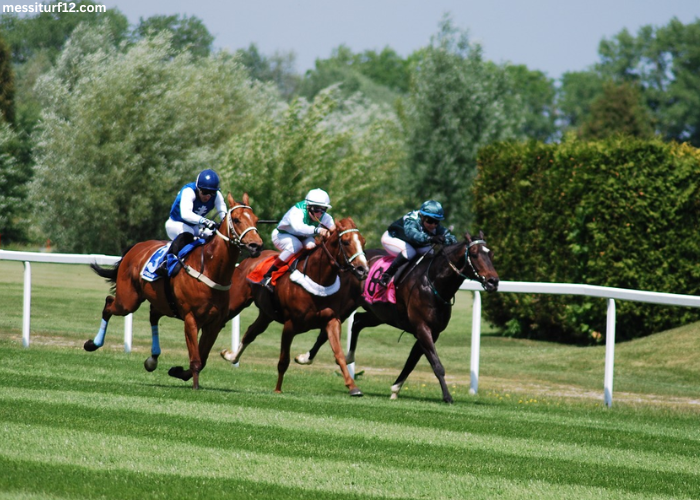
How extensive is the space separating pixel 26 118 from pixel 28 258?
94.8 ft

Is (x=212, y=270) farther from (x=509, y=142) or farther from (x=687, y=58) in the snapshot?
(x=687, y=58)

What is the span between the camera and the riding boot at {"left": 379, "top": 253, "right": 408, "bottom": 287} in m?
11.4

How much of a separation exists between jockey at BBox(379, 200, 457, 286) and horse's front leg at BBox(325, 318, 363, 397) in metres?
1.18

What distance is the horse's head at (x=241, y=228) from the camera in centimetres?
930

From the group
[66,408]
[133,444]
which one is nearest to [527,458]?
[133,444]

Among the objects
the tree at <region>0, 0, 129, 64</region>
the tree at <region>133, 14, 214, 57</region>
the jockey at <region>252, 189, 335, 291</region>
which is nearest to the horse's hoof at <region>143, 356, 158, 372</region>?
the jockey at <region>252, 189, 335, 291</region>

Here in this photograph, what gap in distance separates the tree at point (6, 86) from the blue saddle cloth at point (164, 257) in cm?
3122

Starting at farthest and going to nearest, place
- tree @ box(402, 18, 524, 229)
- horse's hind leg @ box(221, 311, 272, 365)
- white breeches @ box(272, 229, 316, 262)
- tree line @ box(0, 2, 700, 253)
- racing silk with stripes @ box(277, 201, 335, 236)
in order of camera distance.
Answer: tree @ box(402, 18, 524, 229) < tree line @ box(0, 2, 700, 253) < horse's hind leg @ box(221, 311, 272, 365) < white breeches @ box(272, 229, 316, 262) < racing silk with stripes @ box(277, 201, 335, 236)

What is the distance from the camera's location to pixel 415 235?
11.1 metres

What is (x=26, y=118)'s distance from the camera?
40875 millimetres

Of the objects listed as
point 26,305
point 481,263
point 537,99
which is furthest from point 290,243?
point 537,99

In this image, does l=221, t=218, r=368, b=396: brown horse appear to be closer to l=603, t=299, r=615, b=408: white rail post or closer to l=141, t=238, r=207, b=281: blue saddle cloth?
l=141, t=238, r=207, b=281: blue saddle cloth

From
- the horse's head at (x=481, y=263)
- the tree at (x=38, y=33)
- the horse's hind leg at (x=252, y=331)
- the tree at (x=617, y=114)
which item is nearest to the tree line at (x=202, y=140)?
the tree at (x=617, y=114)

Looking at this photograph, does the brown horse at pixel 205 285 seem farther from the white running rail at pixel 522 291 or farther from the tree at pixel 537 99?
the tree at pixel 537 99
